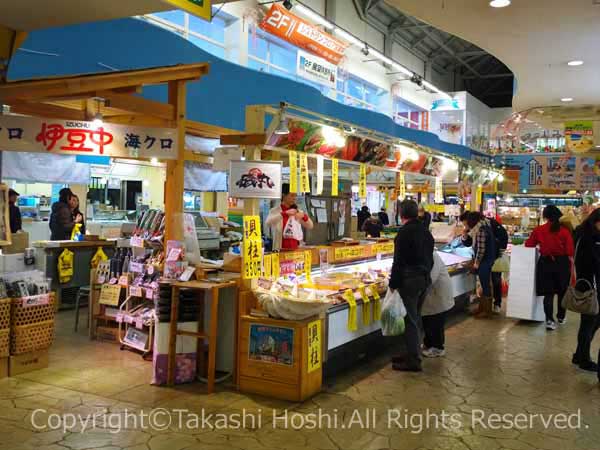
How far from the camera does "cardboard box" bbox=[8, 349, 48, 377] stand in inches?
220

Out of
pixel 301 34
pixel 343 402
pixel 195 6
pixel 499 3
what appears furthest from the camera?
pixel 301 34

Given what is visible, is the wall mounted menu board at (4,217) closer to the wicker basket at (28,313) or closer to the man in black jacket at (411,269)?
the wicker basket at (28,313)

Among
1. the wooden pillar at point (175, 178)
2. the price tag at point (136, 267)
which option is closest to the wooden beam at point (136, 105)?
the wooden pillar at point (175, 178)

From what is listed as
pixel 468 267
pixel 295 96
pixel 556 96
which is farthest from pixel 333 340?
pixel 556 96

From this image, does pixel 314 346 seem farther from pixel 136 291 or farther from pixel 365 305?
pixel 136 291

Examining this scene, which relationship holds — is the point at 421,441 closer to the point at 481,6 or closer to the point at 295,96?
the point at 481,6

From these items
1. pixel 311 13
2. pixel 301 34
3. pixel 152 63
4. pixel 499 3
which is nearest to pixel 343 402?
pixel 499 3

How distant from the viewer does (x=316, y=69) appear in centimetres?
1500

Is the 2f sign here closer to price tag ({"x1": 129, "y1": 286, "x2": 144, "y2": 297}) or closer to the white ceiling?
the white ceiling

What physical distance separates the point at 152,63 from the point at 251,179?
3.54 metres

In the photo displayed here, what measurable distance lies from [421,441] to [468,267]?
589cm

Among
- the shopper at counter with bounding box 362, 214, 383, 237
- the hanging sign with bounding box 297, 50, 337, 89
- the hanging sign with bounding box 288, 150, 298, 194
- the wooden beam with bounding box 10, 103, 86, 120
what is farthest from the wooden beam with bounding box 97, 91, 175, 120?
the hanging sign with bounding box 297, 50, 337, 89

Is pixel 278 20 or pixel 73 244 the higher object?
pixel 278 20

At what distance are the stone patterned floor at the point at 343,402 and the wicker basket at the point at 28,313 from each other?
55cm
